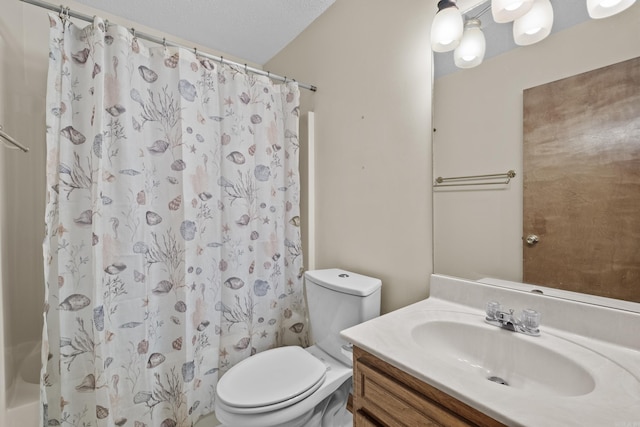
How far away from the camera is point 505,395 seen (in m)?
0.56

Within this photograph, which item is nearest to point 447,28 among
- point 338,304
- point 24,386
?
point 338,304

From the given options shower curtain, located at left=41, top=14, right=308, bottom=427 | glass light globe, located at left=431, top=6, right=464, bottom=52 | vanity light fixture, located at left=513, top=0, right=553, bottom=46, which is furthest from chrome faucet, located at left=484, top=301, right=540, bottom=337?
shower curtain, located at left=41, top=14, right=308, bottom=427

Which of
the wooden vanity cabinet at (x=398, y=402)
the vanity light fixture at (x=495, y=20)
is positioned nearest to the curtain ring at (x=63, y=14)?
the vanity light fixture at (x=495, y=20)

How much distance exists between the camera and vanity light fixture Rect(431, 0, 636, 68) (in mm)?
799

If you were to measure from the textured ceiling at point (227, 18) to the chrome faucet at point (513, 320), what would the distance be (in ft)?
6.09

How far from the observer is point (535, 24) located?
0.89 m

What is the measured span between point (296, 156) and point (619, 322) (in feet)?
5.20

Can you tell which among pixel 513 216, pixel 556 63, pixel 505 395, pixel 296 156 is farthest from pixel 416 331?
pixel 296 156

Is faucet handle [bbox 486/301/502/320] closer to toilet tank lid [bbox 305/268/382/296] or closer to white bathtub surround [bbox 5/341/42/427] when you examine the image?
toilet tank lid [bbox 305/268/382/296]

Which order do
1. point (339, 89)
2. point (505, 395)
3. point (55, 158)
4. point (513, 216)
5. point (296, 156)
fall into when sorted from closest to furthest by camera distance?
point (505, 395), point (513, 216), point (55, 158), point (339, 89), point (296, 156)

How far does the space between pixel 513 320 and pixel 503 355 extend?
0.36 ft

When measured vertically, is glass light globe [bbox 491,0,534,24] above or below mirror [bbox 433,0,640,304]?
above

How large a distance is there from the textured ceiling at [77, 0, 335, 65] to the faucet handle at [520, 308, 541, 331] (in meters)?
1.89

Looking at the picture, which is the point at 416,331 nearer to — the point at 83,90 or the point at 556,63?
the point at 556,63
